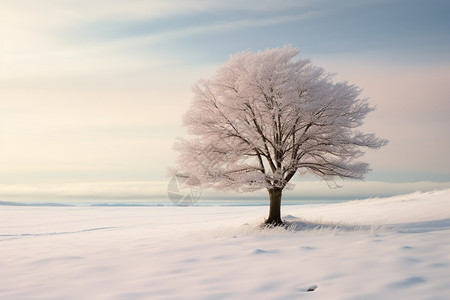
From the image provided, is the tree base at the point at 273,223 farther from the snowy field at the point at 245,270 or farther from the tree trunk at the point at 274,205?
the snowy field at the point at 245,270

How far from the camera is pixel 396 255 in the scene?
984cm

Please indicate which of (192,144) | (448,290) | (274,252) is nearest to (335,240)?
(274,252)

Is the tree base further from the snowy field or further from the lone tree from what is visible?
the snowy field

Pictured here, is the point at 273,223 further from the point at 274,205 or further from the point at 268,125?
the point at 268,125

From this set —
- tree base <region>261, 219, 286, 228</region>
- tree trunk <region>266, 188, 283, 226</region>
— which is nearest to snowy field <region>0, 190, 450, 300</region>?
tree base <region>261, 219, 286, 228</region>

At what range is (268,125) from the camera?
2128cm

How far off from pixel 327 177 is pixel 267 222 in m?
4.07

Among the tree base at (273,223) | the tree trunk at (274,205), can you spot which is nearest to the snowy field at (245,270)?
the tree base at (273,223)

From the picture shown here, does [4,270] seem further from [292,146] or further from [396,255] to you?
[292,146]

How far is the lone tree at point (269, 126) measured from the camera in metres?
19.9

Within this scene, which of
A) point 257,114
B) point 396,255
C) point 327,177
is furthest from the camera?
point 327,177

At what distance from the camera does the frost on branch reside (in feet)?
65.3

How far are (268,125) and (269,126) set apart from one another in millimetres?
80

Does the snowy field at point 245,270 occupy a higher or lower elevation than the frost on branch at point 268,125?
lower
